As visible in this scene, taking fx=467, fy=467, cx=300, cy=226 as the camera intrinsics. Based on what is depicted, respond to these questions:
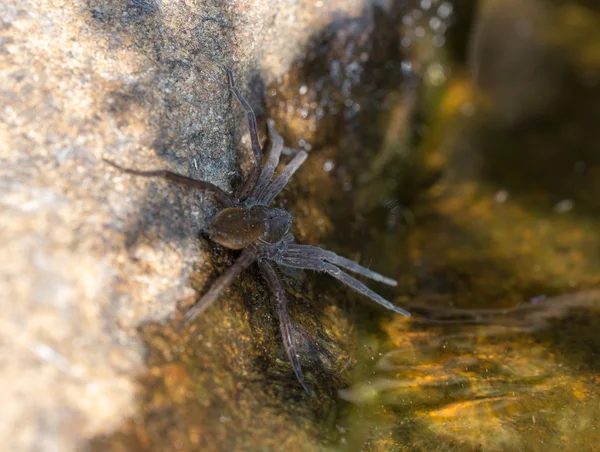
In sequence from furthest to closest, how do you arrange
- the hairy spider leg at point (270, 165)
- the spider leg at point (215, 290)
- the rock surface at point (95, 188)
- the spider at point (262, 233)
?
the hairy spider leg at point (270, 165) → the spider at point (262, 233) → the spider leg at point (215, 290) → the rock surface at point (95, 188)

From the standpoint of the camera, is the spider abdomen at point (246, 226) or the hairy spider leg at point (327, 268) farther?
the hairy spider leg at point (327, 268)

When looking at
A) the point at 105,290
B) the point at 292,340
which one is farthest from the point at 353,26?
the point at 105,290

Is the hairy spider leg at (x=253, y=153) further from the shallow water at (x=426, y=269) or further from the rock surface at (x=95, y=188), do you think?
the shallow water at (x=426, y=269)

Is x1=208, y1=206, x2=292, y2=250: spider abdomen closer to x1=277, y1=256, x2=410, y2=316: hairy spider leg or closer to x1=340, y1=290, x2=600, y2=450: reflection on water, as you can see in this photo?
x1=277, y1=256, x2=410, y2=316: hairy spider leg

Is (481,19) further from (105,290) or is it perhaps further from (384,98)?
(105,290)

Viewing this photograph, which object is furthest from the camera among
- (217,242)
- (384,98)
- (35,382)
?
(384,98)

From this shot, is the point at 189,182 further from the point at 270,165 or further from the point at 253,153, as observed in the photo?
the point at 270,165

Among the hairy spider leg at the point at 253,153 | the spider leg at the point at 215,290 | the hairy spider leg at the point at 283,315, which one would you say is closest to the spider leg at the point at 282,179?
the hairy spider leg at the point at 253,153
